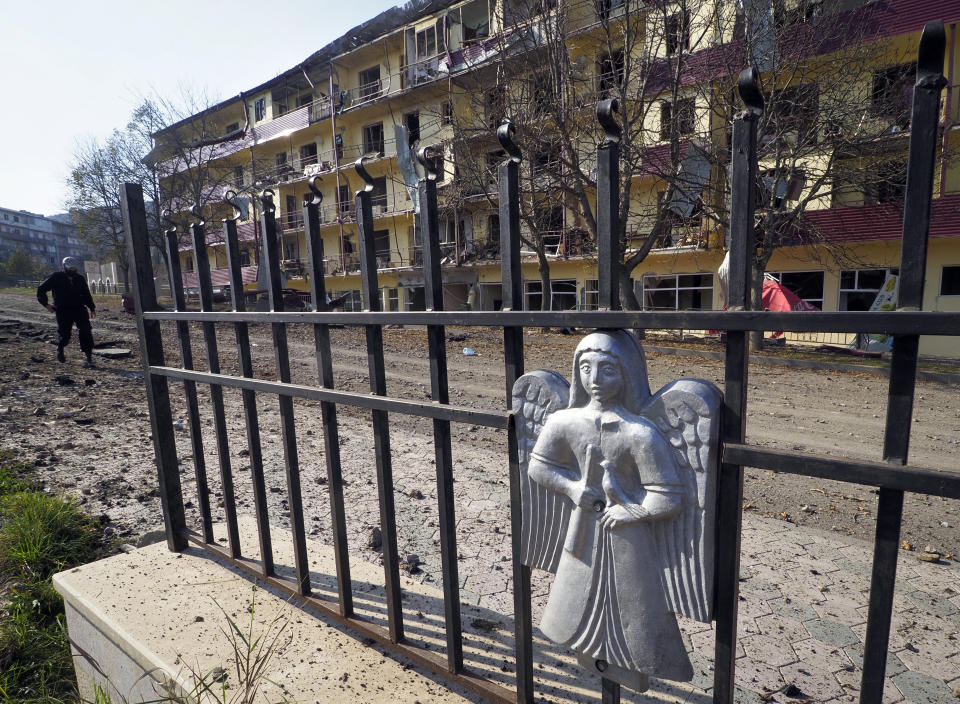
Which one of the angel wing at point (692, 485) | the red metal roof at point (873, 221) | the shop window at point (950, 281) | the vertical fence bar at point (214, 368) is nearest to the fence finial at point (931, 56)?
the angel wing at point (692, 485)

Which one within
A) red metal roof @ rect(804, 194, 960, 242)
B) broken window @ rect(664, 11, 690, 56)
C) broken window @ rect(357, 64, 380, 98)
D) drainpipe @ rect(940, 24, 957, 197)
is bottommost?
red metal roof @ rect(804, 194, 960, 242)

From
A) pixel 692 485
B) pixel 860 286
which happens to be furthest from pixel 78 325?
pixel 860 286

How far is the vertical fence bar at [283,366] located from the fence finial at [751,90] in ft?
4.97

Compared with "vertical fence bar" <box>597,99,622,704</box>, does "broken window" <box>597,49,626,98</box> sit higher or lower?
higher

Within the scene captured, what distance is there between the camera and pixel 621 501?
129 cm

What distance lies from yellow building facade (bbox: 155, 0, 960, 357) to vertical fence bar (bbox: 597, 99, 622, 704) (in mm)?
3931

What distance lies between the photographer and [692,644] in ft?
7.27

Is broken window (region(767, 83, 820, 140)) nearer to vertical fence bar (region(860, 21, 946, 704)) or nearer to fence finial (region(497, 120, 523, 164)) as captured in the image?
fence finial (region(497, 120, 523, 164))

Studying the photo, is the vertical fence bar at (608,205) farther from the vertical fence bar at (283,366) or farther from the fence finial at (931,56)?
the vertical fence bar at (283,366)

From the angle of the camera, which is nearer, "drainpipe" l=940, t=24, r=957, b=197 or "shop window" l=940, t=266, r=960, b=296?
"drainpipe" l=940, t=24, r=957, b=197

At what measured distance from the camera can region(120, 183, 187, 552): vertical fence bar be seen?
263 centimetres

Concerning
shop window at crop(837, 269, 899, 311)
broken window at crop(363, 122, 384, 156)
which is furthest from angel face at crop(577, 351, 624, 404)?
broken window at crop(363, 122, 384, 156)

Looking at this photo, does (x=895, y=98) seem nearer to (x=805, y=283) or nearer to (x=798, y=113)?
(x=798, y=113)

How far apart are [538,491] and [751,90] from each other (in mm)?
1056
